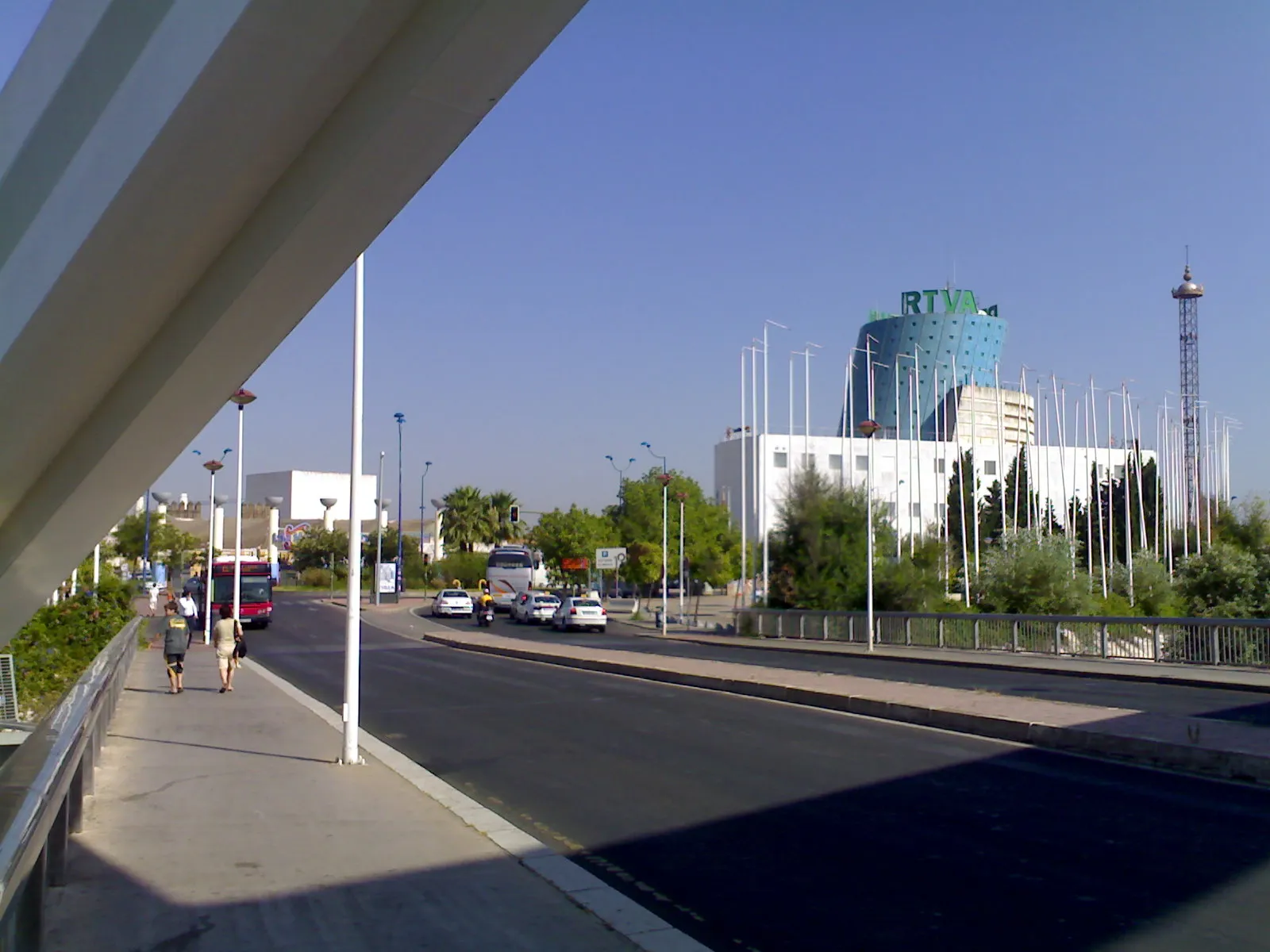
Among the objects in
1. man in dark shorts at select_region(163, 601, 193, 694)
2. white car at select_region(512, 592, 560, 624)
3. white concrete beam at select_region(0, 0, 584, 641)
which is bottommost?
white car at select_region(512, 592, 560, 624)

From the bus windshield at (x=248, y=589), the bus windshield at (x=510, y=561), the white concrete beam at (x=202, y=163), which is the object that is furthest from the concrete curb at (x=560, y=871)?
the bus windshield at (x=510, y=561)

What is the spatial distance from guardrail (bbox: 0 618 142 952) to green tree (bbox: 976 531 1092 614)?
105 ft

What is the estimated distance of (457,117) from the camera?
3.89 metres

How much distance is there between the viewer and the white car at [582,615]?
156ft

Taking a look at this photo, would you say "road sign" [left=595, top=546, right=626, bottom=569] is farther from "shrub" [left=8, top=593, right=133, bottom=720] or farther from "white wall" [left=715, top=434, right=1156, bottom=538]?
"shrub" [left=8, top=593, right=133, bottom=720]

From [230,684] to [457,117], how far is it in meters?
18.6

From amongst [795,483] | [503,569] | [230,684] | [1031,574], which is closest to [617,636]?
[795,483]

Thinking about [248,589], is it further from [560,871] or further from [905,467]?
[905,467]

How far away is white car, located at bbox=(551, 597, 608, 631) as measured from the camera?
156ft

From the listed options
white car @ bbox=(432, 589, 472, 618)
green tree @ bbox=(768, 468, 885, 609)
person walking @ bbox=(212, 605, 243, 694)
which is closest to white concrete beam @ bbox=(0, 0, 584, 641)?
person walking @ bbox=(212, 605, 243, 694)

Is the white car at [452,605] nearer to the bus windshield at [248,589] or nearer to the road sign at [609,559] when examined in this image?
the road sign at [609,559]

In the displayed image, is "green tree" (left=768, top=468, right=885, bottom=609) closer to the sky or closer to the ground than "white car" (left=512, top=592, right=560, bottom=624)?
closer to the sky

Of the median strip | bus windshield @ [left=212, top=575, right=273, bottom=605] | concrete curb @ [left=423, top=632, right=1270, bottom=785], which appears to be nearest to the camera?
concrete curb @ [left=423, top=632, right=1270, bottom=785]

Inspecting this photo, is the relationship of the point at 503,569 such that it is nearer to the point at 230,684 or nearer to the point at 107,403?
the point at 230,684
